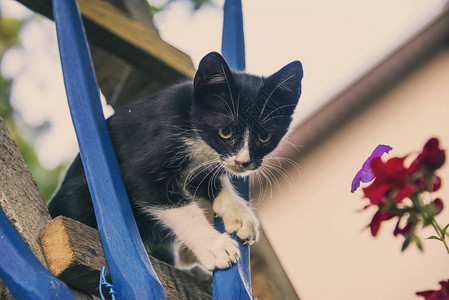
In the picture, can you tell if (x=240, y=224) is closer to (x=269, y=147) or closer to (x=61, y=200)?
(x=269, y=147)

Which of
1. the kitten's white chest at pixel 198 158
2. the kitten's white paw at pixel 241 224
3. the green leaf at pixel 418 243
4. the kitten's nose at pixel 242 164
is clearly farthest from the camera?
the kitten's white chest at pixel 198 158

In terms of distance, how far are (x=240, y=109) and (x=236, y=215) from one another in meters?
0.34

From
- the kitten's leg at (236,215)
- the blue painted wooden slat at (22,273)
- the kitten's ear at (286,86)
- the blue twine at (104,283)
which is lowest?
the blue painted wooden slat at (22,273)

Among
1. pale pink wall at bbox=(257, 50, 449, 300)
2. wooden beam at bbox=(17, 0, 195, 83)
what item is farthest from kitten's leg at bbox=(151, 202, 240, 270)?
wooden beam at bbox=(17, 0, 195, 83)

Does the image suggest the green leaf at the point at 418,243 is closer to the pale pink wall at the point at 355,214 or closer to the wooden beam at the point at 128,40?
the pale pink wall at the point at 355,214

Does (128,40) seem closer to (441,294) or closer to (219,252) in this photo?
(219,252)

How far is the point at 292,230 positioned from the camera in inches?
93.2

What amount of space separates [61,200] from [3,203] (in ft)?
2.18

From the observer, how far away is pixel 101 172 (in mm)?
1173

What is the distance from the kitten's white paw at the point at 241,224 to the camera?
4.82 feet

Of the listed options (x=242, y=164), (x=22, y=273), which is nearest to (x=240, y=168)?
(x=242, y=164)

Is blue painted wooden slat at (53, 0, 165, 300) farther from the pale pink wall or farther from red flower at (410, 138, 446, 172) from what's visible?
the pale pink wall

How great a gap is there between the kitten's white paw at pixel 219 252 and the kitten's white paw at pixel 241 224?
0.06 m

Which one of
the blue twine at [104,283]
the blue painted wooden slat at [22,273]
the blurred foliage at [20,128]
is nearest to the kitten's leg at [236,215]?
the blue twine at [104,283]
